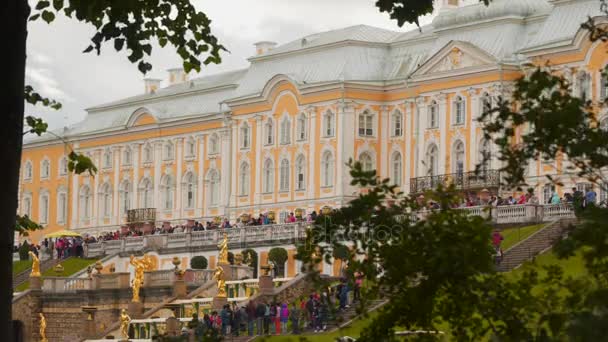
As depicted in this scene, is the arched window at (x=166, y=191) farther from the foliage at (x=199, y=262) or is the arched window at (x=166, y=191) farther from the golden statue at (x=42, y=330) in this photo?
the golden statue at (x=42, y=330)

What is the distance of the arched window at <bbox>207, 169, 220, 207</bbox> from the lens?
308 feet

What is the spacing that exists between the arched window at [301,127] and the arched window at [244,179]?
4.16 m

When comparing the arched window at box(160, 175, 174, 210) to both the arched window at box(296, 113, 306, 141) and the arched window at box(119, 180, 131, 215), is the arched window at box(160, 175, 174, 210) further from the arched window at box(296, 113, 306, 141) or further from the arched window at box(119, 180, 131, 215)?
the arched window at box(296, 113, 306, 141)

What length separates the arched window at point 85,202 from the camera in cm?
10275

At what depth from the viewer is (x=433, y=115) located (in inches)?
3174

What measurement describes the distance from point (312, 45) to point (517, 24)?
13907 millimetres

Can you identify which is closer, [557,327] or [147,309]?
[557,327]

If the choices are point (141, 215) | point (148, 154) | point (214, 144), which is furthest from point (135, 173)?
point (214, 144)

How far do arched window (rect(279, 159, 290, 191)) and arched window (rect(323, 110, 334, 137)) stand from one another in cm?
345

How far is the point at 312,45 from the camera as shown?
88375 mm

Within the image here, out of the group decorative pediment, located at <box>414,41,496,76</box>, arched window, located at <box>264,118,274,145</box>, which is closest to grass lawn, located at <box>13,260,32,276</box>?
arched window, located at <box>264,118,274,145</box>

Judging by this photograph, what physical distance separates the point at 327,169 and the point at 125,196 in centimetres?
1832

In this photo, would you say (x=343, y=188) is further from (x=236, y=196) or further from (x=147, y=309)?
(x=147, y=309)

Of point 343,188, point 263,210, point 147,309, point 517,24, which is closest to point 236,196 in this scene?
point 263,210
